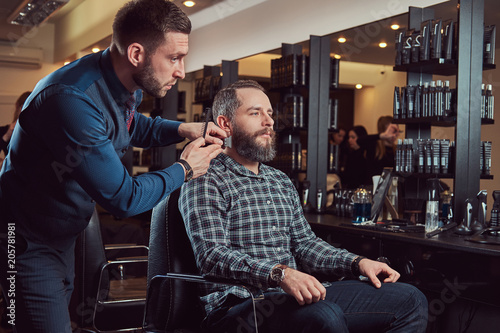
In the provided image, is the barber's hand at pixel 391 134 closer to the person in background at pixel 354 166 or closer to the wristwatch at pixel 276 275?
the person in background at pixel 354 166

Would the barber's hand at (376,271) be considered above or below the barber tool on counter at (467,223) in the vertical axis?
below

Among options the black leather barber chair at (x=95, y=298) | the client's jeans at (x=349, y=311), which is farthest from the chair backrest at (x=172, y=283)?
the black leather barber chair at (x=95, y=298)

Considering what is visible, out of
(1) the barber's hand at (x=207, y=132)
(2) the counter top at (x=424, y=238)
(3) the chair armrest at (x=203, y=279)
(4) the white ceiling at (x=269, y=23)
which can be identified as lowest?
(3) the chair armrest at (x=203, y=279)

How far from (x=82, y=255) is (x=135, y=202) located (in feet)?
4.57

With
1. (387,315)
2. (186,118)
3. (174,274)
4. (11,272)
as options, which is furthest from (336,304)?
(186,118)

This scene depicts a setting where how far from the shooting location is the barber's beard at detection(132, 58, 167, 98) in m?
1.55

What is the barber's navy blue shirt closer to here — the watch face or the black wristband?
the watch face

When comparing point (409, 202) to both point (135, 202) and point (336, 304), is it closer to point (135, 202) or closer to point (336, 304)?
point (336, 304)

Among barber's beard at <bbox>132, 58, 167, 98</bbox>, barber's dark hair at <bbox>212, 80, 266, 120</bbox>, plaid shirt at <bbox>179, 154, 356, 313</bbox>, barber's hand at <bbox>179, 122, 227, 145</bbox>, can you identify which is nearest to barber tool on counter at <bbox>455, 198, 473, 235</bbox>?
plaid shirt at <bbox>179, 154, 356, 313</bbox>

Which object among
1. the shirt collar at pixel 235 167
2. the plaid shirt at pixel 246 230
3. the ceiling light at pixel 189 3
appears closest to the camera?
the plaid shirt at pixel 246 230

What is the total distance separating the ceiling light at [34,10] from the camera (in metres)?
6.93

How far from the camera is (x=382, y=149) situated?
5000mm

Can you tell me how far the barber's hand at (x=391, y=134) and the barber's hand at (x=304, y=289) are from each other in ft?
10.9

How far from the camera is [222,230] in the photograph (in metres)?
2.04
